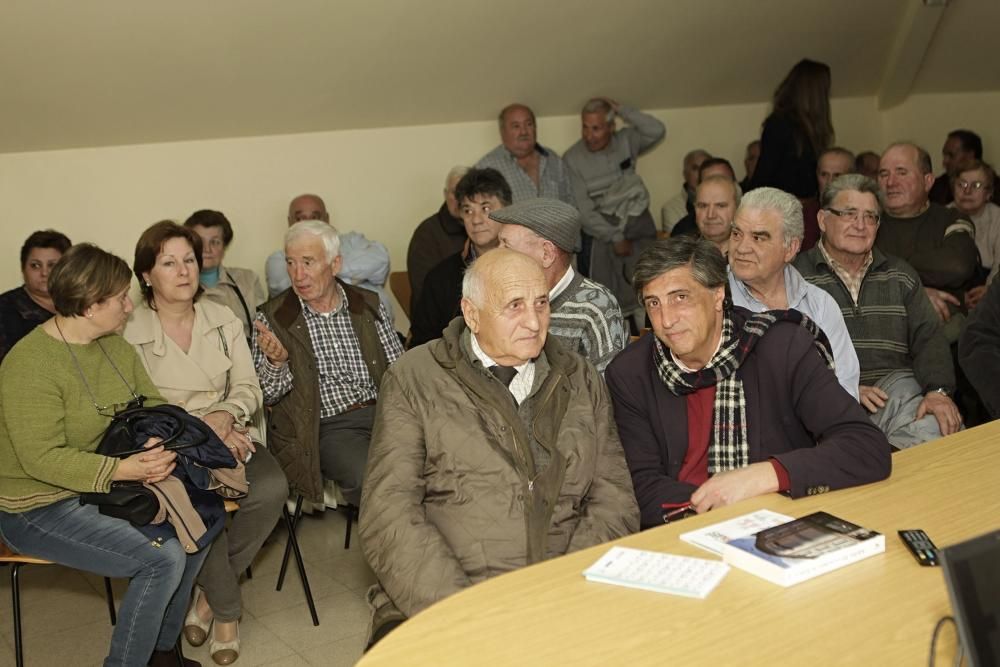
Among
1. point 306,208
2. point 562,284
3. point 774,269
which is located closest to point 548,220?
point 562,284

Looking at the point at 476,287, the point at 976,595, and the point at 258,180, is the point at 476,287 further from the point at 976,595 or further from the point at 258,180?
the point at 258,180

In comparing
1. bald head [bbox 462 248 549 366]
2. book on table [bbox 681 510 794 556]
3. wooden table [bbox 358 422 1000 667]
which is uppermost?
Answer: bald head [bbox 462 248 549 366]

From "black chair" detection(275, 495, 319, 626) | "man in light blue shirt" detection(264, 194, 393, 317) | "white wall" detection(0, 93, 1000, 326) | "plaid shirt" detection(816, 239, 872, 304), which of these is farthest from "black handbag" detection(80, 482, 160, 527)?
"plaid shirt" detection(816, 239, 872, 304)

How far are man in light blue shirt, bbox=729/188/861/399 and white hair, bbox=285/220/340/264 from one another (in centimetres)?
145

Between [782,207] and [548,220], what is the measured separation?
78cm

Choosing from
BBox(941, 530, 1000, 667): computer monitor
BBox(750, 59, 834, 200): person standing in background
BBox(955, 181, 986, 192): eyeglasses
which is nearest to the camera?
BBox(941, 530, 1000, 667): computer monitor

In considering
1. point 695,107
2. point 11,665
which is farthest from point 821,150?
point 11,665

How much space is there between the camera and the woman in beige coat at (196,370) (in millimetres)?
3332

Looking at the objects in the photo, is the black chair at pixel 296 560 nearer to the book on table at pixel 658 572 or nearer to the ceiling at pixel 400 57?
the book on table at pixel 658 572

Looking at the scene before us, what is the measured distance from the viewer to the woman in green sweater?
276 cm

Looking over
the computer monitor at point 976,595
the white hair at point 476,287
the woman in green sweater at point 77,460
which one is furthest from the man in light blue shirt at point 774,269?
the computer monitor at point 976,595

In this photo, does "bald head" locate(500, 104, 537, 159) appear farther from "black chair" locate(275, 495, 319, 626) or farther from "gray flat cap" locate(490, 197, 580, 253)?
"black chair" locate(275, 495, 319, 626)

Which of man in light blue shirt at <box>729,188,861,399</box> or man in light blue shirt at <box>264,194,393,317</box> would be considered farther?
man in light blue shirt at <box>264,194,393,317</box>

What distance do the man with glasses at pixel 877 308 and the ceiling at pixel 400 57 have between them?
2064mm
